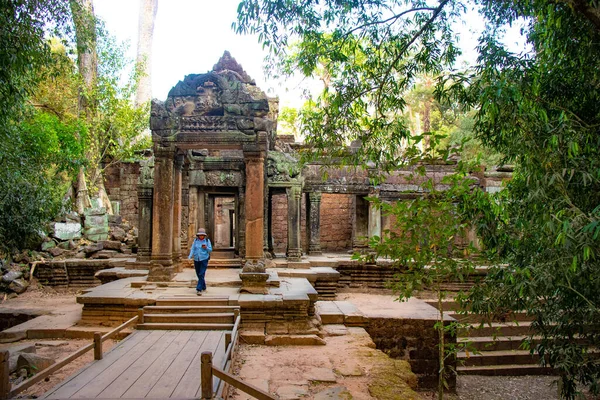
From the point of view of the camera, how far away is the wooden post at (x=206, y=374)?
11.9ft

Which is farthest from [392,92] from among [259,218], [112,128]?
[112,128]

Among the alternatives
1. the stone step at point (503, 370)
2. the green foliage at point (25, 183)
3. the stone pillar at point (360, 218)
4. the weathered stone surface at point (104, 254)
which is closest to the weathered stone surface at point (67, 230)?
the weathered stone surface at point (104, 254)

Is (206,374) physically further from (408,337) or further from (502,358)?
(502,358)

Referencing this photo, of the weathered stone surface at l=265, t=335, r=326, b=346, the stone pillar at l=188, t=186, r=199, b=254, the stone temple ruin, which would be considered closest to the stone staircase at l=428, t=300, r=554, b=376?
the stone temple ruin

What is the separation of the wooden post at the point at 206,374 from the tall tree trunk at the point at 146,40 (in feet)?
80.2

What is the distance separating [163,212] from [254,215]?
1853 millimetres

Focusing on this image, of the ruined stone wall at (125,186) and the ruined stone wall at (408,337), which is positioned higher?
the ruined stone wall at (125,186)

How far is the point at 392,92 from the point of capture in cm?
666

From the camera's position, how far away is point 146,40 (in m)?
26.4

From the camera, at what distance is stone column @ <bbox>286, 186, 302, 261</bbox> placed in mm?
12852

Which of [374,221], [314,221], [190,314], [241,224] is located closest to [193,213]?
[241,224]

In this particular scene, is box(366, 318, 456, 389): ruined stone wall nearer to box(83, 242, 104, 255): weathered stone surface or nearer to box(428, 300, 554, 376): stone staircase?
box(428, 300, 554, 376): stone staircase

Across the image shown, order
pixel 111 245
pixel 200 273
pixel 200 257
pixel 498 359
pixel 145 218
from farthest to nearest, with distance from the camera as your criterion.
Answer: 1. pixel 111 245
2. pixel 145 218
3. pixel 498 359
4. pixel 200 257
5. pixel 200 273

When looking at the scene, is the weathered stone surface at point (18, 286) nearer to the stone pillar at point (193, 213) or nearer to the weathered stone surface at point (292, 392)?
the stone pillar at point (193, 213)
